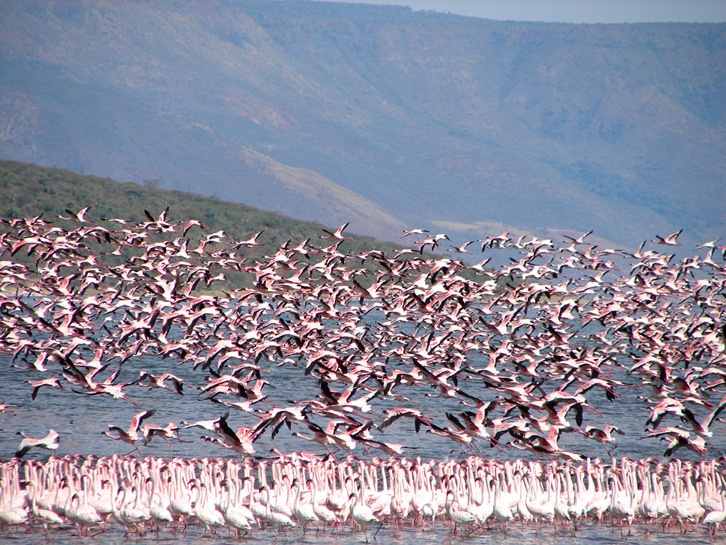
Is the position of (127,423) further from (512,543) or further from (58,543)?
(512,543)

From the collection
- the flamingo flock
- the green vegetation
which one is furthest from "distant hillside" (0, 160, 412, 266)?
the flamingo flock

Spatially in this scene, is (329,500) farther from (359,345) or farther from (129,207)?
(129,207)

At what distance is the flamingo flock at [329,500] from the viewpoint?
18516mm

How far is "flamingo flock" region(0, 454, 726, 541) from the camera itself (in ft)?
60.7

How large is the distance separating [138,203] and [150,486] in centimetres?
9375

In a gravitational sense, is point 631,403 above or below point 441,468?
above

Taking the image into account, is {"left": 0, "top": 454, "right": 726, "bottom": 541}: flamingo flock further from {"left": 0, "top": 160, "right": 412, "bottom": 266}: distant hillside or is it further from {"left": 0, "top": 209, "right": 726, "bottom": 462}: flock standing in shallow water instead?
{"left": 0, "top": 160, "right": 412, "bottom": 266}: distant hillside

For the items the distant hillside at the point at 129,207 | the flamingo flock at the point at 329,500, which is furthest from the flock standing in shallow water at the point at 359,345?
the distant hillside at the point at 129,207

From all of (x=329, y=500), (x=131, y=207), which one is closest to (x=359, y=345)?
(x=329, y=500)

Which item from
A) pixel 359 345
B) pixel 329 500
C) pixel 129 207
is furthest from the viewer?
pixel 129 207

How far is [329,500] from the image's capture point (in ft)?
64.3

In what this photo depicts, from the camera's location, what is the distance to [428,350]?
103 ft

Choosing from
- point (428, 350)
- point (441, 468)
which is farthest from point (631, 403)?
point (441, 468)

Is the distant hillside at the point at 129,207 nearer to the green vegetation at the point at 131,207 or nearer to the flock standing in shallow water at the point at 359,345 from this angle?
the green vegetation at the point at 131,207
